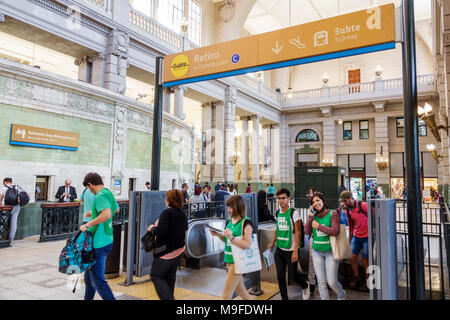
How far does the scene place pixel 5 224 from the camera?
8109 mm

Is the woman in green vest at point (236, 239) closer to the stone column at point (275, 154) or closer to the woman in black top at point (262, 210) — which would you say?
the woman in black top at point (262, 210)

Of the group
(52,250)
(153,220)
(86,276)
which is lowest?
(52,250)

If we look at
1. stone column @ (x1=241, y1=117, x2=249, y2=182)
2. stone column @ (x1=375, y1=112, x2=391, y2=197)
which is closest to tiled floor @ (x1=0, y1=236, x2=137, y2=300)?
stone column @ (x1=241, y1=117, x2=249, y2=182)

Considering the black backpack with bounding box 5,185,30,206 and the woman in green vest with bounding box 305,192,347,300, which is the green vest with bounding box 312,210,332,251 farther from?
the black backpack with bounding box 5,185,30,206

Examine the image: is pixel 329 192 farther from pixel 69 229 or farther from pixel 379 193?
pixel 69 229

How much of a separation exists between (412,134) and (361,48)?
156 cm

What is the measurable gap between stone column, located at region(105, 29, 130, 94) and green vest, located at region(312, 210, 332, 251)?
37.6 feet

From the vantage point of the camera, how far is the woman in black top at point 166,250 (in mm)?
3637

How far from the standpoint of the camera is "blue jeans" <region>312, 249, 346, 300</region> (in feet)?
14.0

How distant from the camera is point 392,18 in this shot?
4391mm

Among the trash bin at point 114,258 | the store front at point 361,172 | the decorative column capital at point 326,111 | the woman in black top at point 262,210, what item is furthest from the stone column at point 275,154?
the trash bin at point 114,258

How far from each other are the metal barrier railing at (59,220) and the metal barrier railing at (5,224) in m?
0.78
